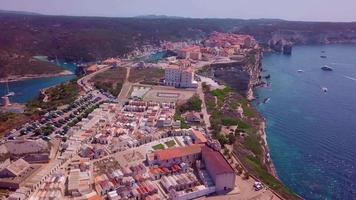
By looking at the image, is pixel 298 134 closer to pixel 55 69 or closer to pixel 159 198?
pixel 159 198

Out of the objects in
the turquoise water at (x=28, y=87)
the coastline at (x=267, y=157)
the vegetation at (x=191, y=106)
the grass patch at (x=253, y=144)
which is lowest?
the coastline at (x=267, y=157)

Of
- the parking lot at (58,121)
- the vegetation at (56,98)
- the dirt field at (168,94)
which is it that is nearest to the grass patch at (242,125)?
the dirt field at (168,94)

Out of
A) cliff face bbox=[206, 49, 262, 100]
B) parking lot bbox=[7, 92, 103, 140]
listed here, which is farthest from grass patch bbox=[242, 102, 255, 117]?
parking lot bbox=[7, 92, 103, 140]

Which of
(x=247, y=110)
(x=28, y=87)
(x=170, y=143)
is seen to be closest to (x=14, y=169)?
(x=170, y=143)

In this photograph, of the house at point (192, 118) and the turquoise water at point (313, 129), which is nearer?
the turquoise water at point (313, 129)

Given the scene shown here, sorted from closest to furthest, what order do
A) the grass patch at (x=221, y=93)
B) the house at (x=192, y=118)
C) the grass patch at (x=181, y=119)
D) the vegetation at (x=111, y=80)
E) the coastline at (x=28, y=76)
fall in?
the grass patch at (x=181, y=119), the house at (x=192, y=118), the grass patch at (x=221, y=93), the vegetation at (x=111, y=80), the coastline at (x=28, y=76)

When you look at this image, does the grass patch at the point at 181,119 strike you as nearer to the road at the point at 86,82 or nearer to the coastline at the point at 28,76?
the road at the point at 86,82
